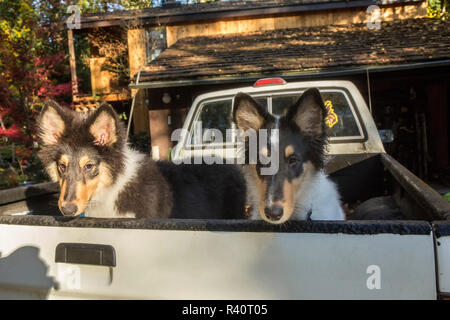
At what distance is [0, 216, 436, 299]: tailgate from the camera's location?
1.33 metres

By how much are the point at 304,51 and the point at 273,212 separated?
453 inches

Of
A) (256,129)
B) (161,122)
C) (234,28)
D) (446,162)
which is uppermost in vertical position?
(234,28)

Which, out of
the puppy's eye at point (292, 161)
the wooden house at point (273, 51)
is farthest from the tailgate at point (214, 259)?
the wooden house at point (273, 51)

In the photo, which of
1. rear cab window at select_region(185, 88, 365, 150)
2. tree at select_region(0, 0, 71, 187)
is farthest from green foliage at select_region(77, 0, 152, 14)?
rear cab window at select_region(185, 88, 365, 150)

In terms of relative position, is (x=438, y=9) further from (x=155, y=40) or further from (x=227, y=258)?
(x=227, y=258)

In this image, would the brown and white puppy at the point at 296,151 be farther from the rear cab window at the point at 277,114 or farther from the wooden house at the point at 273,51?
the wooden house at the point at 273,51

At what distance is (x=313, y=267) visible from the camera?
1412mm

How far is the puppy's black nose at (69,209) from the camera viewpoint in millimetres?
2359

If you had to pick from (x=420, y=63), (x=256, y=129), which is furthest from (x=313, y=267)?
(x=420, y=63)

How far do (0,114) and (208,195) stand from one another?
12.6 metres

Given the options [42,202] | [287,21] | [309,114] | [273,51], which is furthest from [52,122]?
[287,21]

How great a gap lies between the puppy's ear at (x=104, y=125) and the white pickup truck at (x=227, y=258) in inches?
46.6

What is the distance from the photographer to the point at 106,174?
295 cm
